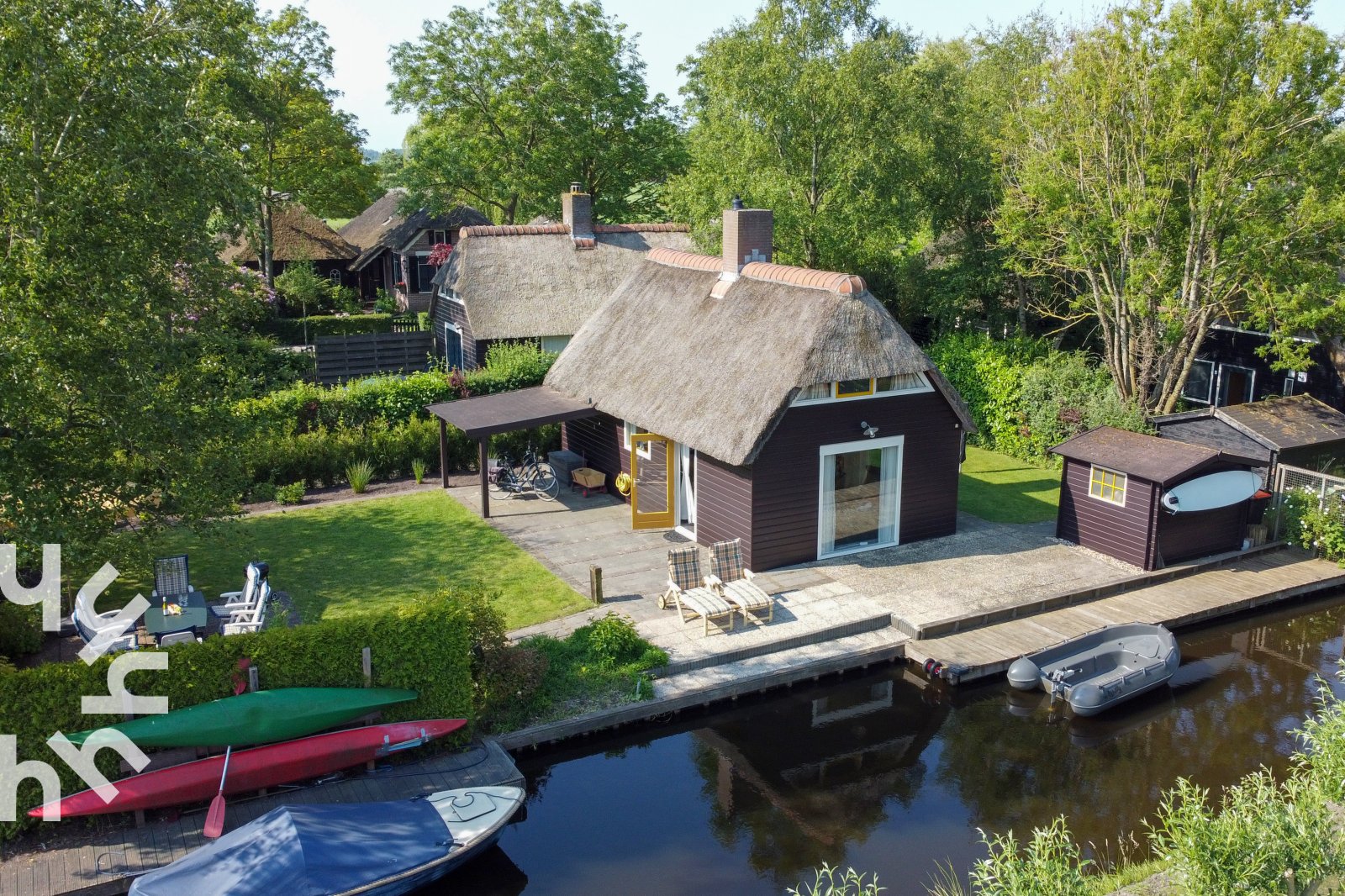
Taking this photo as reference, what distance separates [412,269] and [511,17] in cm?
1092

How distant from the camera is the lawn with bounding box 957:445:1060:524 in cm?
2116

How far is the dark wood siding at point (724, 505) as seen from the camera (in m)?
17.6

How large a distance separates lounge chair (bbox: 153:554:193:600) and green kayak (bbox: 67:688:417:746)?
191 inches

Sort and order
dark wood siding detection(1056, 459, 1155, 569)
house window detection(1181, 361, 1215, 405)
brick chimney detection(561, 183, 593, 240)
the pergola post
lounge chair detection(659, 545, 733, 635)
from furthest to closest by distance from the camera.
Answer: brick chimney detection(561, 183, 593, 240) → house window detection(1181, 361, 1215, 405) → the pergola post → dark wood siding detection(1056, 459, 1155, 569) → lounge chair detection(659, 545, 733, 635)

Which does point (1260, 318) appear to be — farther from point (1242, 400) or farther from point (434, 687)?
point (434, 687)

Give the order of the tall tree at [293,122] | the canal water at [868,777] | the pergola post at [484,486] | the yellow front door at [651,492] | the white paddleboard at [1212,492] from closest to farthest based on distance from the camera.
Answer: the canal water at [868,777] → the white paddleboard at [1212,492] → the yellow front door at [651,492] → the pergola post at [484,486] → the tall tree at [293,122]

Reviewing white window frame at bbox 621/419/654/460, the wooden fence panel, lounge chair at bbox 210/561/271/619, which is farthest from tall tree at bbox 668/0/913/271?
lounge chair at bbox 210/561/271/619

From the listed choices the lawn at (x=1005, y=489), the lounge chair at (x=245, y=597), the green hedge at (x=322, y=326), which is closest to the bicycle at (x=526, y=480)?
the lounge chair at (x=245, y=597)

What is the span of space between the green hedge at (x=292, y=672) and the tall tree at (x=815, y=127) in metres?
17.2

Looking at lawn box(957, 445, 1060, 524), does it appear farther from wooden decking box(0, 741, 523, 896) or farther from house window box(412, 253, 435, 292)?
house window box(412, 253, 435, 292)

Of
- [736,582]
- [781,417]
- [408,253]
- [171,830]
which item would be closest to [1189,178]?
[781,417]

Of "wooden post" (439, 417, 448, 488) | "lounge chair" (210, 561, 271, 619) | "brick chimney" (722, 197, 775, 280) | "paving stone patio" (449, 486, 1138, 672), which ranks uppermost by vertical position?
"brick chimney" (722, 197, 775, 280)

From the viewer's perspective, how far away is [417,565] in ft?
59.3

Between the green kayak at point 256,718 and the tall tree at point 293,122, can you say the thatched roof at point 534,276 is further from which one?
the green kayak at point 256,718
